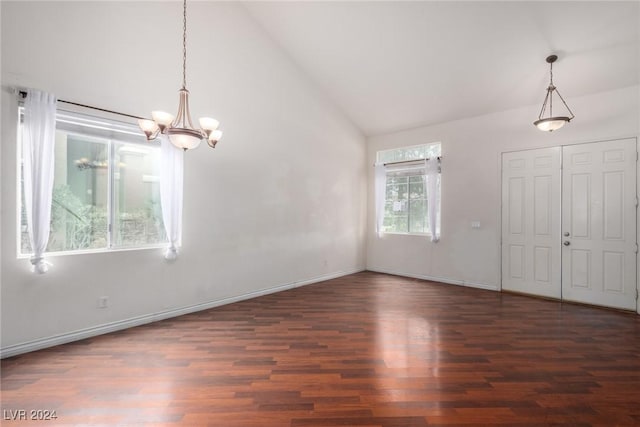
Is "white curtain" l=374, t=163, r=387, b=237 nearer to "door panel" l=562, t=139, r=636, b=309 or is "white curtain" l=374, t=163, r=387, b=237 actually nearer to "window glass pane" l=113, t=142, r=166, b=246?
"door panel" l=562, t=139, r=636, b=309

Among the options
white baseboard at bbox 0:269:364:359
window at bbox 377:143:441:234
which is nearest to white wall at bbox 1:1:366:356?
white baseboard at bbox 0:269:364:359

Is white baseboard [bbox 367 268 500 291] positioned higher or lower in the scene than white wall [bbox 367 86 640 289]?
lower

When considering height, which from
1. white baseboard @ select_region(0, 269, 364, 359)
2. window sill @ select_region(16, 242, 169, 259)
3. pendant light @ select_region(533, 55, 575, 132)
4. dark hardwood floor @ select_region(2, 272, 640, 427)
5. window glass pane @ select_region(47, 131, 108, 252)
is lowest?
dark hardwood floor @ select_region(2, 272, 640, 427)

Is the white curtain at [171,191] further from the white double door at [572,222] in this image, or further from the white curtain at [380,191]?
the white double door at [572,222]

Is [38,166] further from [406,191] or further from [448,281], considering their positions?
[448,281]

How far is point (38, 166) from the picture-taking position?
2.73 metres

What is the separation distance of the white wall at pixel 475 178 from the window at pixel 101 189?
4777mm

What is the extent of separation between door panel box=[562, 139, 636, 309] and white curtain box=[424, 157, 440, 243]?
1.90m

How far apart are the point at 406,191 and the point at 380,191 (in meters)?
0.56

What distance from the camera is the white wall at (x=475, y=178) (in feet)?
14.4

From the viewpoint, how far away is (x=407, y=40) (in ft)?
13.7

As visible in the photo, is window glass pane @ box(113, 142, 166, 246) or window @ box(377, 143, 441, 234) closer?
window glass pane @ box(113, 142, 166, 246)

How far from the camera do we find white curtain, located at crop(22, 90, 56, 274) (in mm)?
2691

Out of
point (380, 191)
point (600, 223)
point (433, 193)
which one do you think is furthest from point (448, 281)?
point (600, 223)
